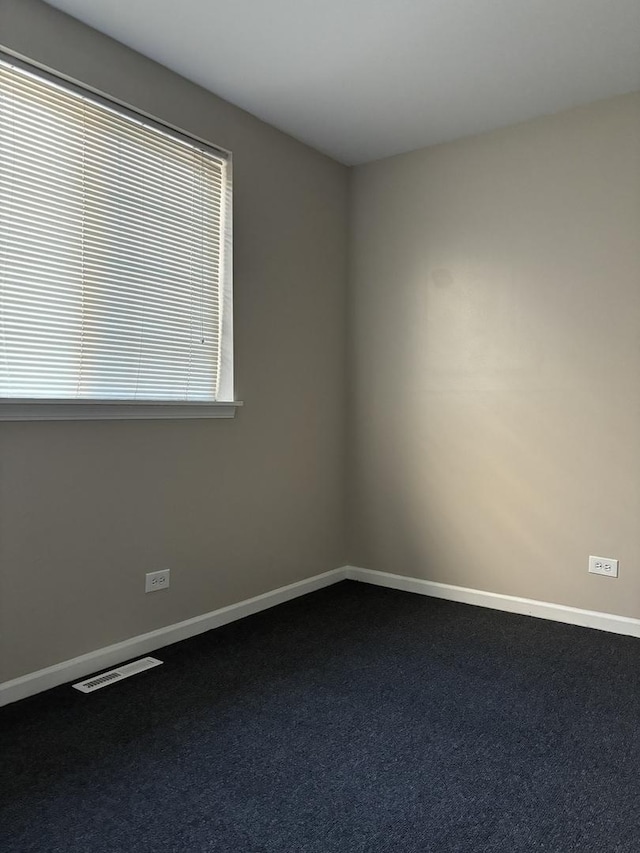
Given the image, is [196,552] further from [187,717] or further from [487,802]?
[487,802]

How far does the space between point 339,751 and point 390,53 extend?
2877 millimetres

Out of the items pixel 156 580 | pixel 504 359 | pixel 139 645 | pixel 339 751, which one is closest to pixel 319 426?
pixel 504 359

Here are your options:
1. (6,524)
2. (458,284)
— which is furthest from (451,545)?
(6,524)

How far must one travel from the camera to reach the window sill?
8.36 ft

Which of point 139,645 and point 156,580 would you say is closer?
point 139,645

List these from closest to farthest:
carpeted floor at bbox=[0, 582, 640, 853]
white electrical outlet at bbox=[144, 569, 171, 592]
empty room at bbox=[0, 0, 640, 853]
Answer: carpeted floor at bbox=[0, 582, 640, 853] → empty room at bbox=[0, 0, 640, 853] → white electrical outlet at bbox=[144, 569, 171, 592]

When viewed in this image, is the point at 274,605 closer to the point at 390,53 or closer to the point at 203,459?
the point at 203,459

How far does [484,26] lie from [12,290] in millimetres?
2200

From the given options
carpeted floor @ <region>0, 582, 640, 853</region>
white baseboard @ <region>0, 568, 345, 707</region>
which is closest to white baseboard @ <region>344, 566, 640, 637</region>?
carpeted floor @ <region>0, 582, 640, 853</region>

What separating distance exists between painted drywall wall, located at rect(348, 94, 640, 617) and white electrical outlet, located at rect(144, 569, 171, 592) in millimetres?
1574

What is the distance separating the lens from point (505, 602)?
378cm

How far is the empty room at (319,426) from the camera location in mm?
2107

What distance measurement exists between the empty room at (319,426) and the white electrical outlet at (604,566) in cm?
2

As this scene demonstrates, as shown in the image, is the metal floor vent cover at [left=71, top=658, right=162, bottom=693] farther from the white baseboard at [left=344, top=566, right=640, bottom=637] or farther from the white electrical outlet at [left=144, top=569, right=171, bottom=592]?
the white baseboard at [left=344, top=566, right=640, bottom=637]
